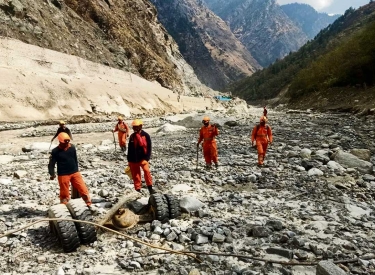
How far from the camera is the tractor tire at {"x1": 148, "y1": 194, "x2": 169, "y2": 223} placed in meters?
6.53

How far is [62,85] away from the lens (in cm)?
3178

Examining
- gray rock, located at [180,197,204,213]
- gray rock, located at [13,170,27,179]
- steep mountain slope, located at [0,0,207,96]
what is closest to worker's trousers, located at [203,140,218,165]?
gray rock, located at [180,197,204,213]

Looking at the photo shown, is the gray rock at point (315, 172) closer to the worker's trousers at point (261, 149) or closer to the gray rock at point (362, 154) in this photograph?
the worker's trousers at point (261, 149)

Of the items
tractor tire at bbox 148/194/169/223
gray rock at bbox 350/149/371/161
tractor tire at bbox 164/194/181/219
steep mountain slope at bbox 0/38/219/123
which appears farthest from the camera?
steep mountain slope at bbox 0/38/219/123

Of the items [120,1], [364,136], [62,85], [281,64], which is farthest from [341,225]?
[281,64]

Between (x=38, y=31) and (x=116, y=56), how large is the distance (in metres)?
12.6

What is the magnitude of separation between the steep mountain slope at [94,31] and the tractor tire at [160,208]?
34.4 meters

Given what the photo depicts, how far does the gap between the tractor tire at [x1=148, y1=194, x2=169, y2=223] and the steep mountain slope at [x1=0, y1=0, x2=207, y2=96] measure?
34394 mm

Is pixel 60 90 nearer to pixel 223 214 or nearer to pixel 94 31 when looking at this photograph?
pixel 94 31

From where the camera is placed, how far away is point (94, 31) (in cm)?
4888

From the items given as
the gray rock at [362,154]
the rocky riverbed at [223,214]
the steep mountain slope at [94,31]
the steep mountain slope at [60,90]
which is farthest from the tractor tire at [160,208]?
the steep mountain slope at [94,31]

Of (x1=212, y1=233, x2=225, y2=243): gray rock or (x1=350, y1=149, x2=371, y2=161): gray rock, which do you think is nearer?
(x1=212, y1=233, x2=225, y2=243): gray rock

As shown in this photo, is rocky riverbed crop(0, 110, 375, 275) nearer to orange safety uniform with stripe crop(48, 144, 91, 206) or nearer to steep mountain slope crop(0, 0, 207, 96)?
orange safety uniform with stripe crop(48, 144, 91, 206)

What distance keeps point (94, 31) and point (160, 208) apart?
155 ft
